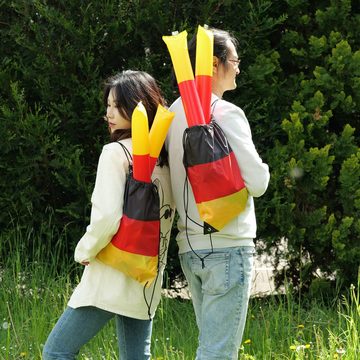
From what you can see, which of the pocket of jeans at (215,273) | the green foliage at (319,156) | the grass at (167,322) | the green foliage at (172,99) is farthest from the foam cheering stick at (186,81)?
the green foliage at (319,156)

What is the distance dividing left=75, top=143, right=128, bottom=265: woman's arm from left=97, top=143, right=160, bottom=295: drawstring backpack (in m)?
0.03

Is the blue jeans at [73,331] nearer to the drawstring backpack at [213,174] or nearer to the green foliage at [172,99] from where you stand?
the drawstring backpack at [213,174]

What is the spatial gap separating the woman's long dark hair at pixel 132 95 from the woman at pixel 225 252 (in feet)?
0.50

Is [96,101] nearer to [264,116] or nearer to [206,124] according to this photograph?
[264,116]

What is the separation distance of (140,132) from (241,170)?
15.3 inches

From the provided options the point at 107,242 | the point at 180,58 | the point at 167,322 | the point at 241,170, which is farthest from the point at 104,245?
the point at 167,322

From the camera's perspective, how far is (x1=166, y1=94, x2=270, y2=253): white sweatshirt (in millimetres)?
2865

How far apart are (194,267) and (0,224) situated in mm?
2677

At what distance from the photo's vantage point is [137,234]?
9.31ft

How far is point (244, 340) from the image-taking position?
14.6 ft

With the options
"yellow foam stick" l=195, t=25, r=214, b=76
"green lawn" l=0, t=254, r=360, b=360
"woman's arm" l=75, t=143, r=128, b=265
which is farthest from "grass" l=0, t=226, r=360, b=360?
"yellow foam stick" l=195, t=25, r=214, b=76

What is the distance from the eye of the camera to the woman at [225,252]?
9.42 feet

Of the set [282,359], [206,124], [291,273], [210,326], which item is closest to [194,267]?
[210,326]

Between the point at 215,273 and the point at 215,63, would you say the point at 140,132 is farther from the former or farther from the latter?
the point at 215,273
